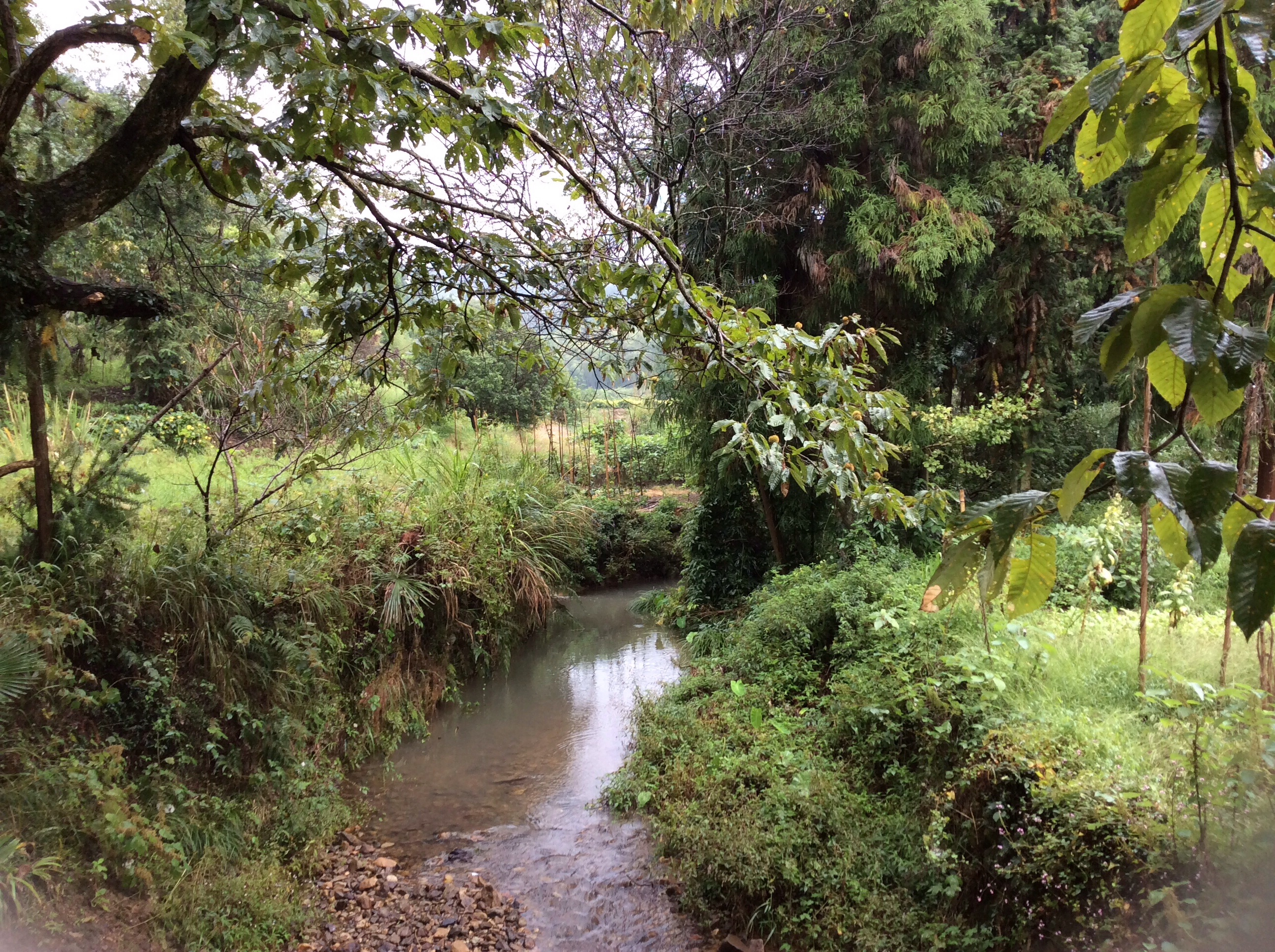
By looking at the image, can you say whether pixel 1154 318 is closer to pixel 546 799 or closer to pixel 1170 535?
pixel 1170 535

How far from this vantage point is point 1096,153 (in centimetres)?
81

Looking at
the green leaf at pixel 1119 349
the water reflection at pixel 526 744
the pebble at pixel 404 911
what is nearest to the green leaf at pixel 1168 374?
the green leaf at pixel 1119 349

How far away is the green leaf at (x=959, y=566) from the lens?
71 cm

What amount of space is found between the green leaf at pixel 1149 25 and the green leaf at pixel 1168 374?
0.27 m

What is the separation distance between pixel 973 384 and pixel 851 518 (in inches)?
76.8

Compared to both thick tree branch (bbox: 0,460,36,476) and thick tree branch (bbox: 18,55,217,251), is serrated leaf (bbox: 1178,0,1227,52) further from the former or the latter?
thick tree branch (bbox: 0,460,36,476)

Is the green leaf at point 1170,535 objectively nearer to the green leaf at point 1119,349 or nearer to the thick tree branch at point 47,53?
the green leaf at point 1119,349

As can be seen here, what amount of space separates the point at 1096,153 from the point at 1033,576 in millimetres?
500

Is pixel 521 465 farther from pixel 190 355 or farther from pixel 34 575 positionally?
pixel 34 575

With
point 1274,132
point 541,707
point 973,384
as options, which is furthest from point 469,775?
point 1274,132

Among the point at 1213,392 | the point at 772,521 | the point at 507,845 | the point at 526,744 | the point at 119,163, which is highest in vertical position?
the point at 119,163

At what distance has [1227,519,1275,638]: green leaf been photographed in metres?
0.53

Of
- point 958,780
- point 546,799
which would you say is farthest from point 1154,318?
point 546,799

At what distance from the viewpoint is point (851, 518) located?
244 inches
